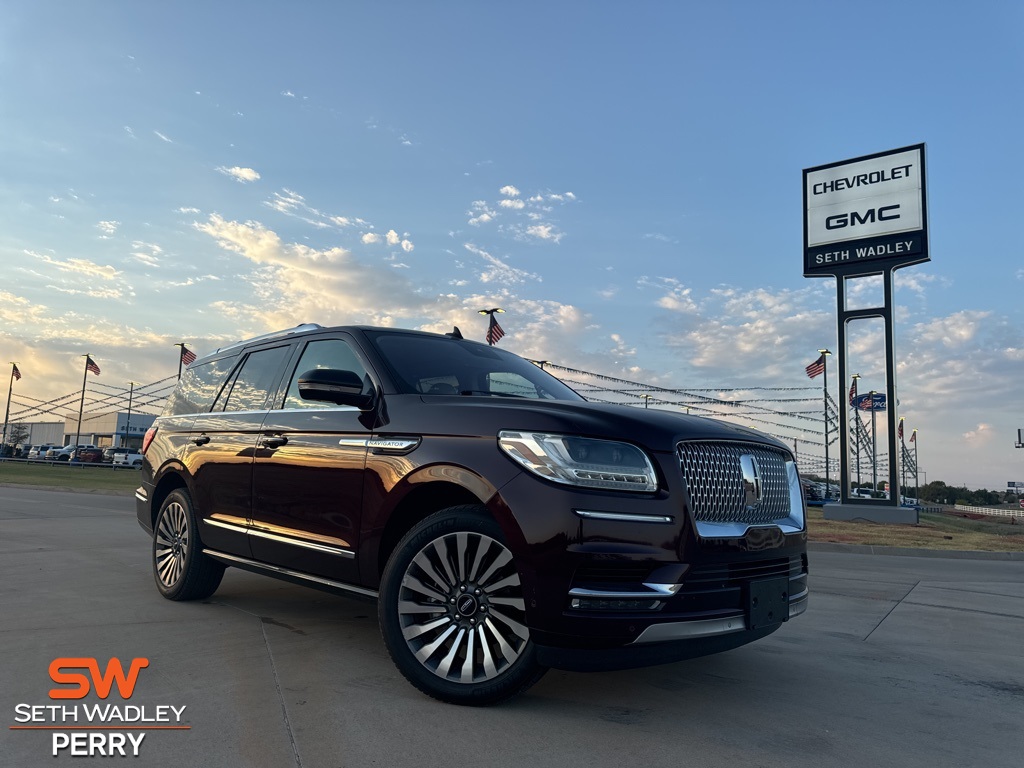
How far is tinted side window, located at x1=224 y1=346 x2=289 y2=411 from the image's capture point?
520 centimetres

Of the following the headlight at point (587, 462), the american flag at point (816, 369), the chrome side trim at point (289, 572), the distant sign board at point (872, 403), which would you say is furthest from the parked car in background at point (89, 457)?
the headlight at point (587, 462)

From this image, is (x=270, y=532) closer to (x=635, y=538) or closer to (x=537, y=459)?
(x=537, y=459)

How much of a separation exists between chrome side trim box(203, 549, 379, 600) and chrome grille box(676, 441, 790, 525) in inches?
66.1

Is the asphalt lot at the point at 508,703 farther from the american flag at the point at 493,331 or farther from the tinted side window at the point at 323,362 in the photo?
the american flag at the point at 493,331

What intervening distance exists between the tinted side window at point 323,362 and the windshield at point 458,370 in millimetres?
167

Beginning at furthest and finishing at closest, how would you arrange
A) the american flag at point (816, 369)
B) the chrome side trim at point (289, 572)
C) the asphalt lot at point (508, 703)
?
the american flag at point (816, 369) < the chrome side trim at point (289, 572) < the asphalt lot at point (508, 703)

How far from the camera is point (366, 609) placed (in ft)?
18.8

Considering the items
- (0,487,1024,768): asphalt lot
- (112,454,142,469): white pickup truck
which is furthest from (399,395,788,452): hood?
(112,454,142,469): white pickup truck

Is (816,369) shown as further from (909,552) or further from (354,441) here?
(354,441)

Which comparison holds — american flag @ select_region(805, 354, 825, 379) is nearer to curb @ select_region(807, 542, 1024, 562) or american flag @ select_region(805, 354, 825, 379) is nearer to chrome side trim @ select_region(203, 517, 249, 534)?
curb @ select_region(807, 542, 1024, 562)

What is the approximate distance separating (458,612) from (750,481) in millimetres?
1513

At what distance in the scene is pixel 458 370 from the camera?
4.70m

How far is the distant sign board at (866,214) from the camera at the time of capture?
24.0m

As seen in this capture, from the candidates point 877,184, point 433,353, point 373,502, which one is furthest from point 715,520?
point 877,184
